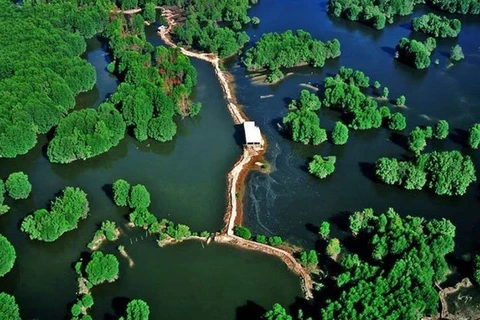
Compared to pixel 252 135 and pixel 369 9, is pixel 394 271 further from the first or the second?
pixel 369 9

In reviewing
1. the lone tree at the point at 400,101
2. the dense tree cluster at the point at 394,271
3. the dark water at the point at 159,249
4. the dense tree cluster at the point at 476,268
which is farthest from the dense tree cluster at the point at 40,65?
the dense tree cluster at the point at 476,268

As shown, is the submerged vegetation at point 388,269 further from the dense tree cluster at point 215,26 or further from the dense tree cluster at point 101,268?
the dense tree cluster at point 215,26

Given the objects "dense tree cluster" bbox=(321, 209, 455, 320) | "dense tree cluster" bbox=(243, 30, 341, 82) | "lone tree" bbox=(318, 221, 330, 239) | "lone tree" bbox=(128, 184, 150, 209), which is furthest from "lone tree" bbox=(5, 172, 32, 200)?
"dense tree cluster" bbox=(243, 30, 341, 82)

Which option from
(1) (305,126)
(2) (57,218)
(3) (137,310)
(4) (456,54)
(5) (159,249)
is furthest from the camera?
(4) (456,54)

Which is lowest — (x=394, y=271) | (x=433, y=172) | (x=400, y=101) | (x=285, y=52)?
(x=400, y=101)

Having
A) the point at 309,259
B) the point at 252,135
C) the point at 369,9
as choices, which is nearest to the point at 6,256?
the point at 309,259
